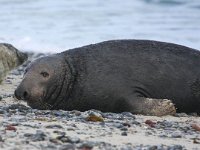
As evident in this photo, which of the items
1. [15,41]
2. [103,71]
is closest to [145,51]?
[103,71]

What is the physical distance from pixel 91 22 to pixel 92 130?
1438 centimetres

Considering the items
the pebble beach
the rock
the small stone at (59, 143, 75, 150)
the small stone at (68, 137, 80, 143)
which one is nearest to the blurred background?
the pebble beach

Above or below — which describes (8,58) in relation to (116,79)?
above

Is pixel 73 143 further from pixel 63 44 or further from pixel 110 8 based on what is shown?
pixel 110 8

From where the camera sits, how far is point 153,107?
819 cm

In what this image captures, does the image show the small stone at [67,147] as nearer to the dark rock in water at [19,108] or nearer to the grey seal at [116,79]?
the dark rock in water at [19,108]

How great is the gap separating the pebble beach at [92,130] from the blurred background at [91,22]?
27.6ft

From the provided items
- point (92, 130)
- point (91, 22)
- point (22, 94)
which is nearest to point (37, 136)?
point (92, 130)

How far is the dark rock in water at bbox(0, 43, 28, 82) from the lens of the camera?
35.1 ft

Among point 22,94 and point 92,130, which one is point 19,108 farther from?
point 92,130

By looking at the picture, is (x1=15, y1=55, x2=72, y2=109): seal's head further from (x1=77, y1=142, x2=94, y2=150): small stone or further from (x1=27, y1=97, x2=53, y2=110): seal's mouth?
(x1=77, y1=142, x2=94, y2=150): small stone

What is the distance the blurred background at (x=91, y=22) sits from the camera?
17.7 metres

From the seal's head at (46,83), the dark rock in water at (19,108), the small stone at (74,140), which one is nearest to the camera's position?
the small stone at (74,140)

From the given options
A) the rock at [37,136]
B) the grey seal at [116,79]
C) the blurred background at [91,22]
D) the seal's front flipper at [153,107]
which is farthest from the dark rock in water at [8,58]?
the blurred background at [91,22]
